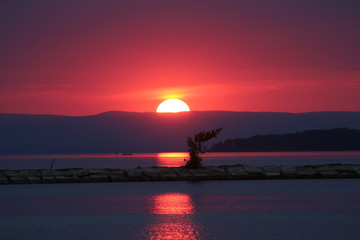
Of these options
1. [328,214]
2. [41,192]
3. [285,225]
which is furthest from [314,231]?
[41,192]

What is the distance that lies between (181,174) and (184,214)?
2191 centimetres

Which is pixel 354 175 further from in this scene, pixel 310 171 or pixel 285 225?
pixel 285 225

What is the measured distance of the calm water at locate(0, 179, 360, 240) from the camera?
20.4 metres

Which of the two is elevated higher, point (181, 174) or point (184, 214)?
point (181, 174)

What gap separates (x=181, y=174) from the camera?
4828cm

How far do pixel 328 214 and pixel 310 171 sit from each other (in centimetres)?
2469

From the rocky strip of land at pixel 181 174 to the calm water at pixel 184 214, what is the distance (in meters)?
6.33

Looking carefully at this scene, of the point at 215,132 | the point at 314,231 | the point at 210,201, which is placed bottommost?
the point at 314,231

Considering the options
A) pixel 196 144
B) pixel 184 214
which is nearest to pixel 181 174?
pixel 196 144

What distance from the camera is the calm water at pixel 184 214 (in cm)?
2044

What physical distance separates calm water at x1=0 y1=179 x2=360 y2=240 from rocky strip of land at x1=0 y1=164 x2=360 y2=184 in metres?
6.33

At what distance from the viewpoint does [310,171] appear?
163 ft

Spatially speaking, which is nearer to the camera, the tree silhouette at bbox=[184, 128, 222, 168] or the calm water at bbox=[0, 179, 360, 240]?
the calm water at bbox=[0, 179, 360, 240]

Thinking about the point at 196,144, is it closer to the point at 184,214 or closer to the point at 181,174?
the point at 181,174
